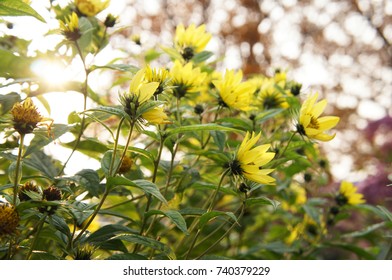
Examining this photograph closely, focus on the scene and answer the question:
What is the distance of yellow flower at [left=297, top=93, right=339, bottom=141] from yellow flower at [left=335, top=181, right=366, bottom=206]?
0.50m

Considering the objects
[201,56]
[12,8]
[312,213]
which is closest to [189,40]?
[201,56]

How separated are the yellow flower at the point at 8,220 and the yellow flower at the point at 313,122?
47 centimetres

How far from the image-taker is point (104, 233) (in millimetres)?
703

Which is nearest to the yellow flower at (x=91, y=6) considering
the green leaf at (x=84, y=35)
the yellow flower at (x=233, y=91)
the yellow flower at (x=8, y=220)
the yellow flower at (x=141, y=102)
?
the green leaf at (x=84, y=35)

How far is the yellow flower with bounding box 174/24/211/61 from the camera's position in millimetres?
989

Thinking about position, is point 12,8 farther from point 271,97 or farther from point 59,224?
point 271,97

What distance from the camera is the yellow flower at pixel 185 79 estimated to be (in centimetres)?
82

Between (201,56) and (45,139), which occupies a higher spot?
(201,56)

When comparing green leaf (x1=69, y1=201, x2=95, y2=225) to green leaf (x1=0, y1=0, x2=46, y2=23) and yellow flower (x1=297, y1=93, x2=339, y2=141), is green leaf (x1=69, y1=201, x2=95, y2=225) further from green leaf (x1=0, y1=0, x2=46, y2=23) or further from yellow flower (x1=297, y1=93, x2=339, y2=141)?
yellow flower (x1=297, y1=93, x2=339, y2=141)

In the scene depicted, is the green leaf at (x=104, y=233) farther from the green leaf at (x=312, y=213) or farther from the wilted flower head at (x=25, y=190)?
the green leaf at (x=312, y=213)

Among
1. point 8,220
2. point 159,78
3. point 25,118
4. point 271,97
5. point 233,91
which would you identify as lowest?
point 8,220

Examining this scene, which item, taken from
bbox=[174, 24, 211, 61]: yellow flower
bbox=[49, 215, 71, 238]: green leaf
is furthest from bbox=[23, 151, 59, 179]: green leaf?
bbox=[174, 24, 211, 61]: yellow flower

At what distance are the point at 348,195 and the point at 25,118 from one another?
36.9 inches
